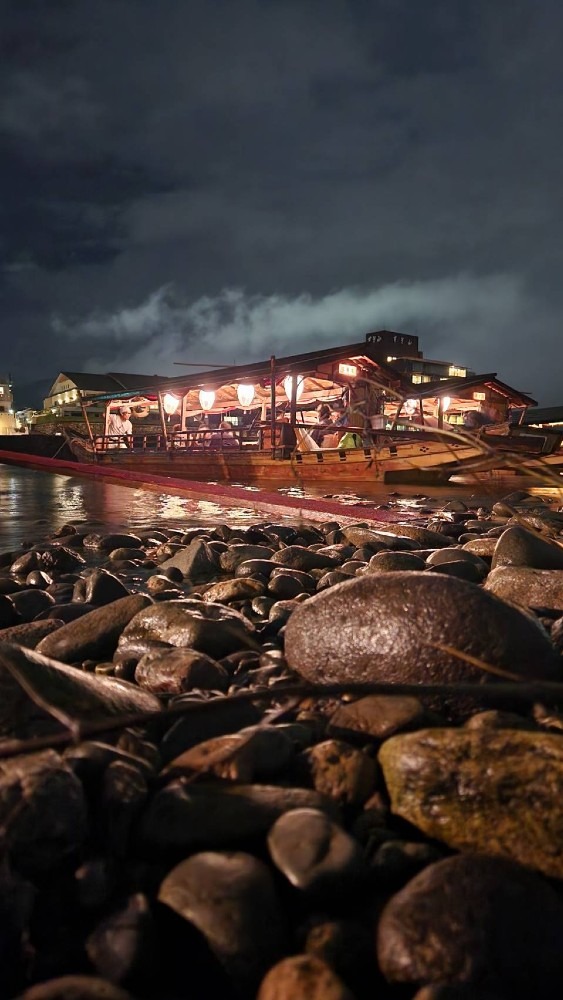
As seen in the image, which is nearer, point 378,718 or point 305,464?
point 378,718

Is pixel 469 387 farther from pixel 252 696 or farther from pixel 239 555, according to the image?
pixel 252 696

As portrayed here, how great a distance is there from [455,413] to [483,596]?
2738 cm

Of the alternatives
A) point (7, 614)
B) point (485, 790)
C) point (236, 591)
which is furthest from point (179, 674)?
point (7, 614)

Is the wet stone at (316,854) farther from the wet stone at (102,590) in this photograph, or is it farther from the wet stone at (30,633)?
the wet stone at (102,590)

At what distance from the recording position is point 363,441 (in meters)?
19.4

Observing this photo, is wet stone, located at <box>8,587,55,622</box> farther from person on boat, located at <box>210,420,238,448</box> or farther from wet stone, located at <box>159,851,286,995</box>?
person on boat, located at <box>210,420,238,448</box>

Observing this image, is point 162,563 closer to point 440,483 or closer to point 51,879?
point 51,879

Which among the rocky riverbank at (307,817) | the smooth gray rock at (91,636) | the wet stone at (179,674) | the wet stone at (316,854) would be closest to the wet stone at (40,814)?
the rocky riverbank at (307,817)

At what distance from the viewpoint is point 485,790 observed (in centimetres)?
149

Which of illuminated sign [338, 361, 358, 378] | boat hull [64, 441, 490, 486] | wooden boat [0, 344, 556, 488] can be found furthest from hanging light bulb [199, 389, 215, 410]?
illuminated sign [338, 361, 358, 378]

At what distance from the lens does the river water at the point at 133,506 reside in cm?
898

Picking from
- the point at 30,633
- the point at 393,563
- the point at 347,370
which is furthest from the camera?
the point at 347,370

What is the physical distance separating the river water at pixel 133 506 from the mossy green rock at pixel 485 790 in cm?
493

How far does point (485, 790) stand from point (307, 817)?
1.57 ft
